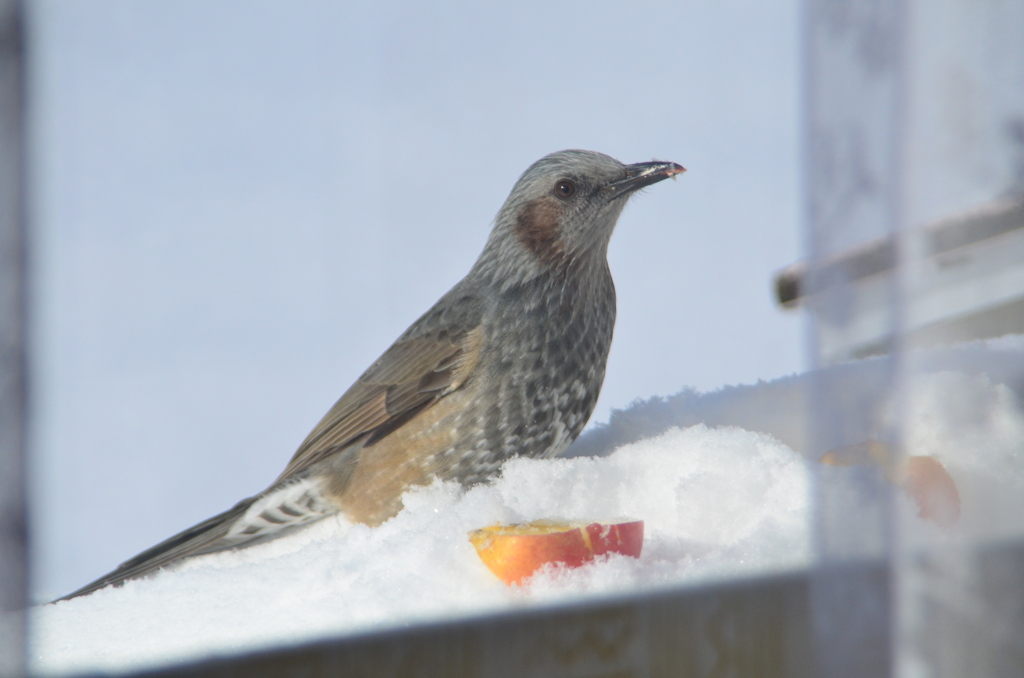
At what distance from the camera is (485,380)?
2316 millimetres

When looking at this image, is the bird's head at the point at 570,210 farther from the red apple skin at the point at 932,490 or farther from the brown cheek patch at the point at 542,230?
the red apple skin at the point at 932,490

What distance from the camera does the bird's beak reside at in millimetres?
2467

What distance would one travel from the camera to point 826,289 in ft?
3.95

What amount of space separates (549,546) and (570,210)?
1.35 meters

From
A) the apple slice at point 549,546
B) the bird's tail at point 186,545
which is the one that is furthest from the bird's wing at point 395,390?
the apple slice at point 549,546

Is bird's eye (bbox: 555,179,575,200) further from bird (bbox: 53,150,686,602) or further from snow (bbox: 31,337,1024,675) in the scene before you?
snow (bbox: 31,337,1024,675)

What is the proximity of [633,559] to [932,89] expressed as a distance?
97 centimetres

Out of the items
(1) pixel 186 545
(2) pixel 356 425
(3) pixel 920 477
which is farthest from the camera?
(2) pixel 356 425

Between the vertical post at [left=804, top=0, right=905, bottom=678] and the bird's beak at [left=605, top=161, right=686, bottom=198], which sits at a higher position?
the bird's beak at [left=605, top=161, right=686, bottom=198]

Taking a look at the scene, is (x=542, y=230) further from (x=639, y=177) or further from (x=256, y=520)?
(x=256, y=520)

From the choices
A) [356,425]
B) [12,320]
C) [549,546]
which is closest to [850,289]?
[549,546]

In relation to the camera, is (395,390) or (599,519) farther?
(395,390)

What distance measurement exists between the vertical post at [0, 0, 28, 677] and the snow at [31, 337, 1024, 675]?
0.76 ft

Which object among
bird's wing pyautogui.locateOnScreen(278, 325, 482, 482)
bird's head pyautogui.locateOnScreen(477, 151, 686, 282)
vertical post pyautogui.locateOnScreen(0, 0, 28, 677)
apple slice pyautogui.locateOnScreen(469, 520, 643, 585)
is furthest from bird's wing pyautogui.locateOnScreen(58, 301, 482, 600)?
vertical post pyautogui.locateOnScreen(0, 0, 28, 677)
